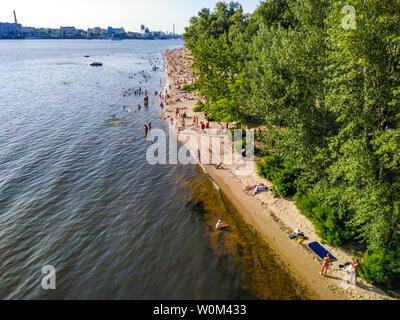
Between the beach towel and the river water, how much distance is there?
8.70 ft

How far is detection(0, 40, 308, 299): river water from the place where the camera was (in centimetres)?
1689

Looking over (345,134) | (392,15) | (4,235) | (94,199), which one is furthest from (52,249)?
(392,15)

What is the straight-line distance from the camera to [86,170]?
31.8 m

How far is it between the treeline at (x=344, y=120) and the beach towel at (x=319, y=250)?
2.78 ft

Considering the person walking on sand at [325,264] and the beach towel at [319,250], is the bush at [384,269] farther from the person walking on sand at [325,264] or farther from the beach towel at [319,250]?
the beach towel at [319,250]

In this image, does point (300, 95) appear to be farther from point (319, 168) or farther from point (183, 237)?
point (183, 237)

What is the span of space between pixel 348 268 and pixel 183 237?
11905 mm

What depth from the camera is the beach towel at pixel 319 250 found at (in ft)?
57.4

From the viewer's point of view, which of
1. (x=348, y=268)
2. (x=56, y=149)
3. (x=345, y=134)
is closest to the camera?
(x=348, y=268)

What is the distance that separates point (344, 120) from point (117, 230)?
19938 millimetres

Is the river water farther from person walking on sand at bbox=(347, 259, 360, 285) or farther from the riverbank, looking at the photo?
person walking on sand at bbox=(347, 259, 360, 285)

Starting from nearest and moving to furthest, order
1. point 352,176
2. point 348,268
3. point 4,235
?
point 352,176
point 348,268
point 4,235

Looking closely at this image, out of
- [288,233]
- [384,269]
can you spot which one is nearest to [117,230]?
[288,233]

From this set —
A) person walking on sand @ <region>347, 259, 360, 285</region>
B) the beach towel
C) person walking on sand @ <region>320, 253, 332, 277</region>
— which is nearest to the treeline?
person walking on sand @ <region>347, 259, 360, 285</region>
